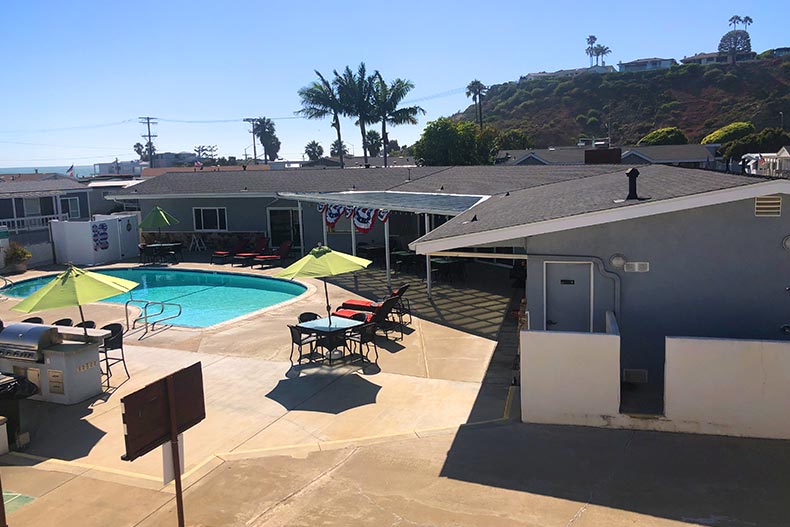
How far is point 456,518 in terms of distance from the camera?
22.1ft

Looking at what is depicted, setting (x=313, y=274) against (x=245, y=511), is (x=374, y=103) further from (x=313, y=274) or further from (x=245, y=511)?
(x=245, y=511)

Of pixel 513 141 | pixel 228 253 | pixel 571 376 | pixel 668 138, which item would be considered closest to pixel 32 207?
pixel 228 253

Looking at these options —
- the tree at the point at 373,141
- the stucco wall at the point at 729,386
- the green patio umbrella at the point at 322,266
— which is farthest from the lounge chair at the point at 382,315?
the tree at the point at 373,141

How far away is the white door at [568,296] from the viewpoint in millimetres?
10570

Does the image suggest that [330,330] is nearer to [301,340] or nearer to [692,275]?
[301,340]

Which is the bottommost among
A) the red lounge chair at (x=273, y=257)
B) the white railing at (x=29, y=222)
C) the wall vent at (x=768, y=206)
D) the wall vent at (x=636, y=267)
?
the red lounge chair at (x=273, y=257)

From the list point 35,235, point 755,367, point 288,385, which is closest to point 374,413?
point 288,385

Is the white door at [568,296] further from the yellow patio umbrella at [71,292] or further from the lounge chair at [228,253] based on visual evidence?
the lounge chair at [228,253]

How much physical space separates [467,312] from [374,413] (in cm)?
699

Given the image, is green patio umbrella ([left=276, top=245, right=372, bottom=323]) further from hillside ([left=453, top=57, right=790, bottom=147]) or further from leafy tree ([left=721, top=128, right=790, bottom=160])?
hillside ([left=453, top=57, right=790, bottom=147])

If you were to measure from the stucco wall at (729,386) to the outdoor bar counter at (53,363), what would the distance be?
944 centimetres

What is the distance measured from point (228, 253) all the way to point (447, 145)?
31.4 meters

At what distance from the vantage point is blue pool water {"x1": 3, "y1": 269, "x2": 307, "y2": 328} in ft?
62.1

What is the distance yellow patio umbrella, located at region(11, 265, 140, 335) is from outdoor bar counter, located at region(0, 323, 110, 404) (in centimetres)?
44
